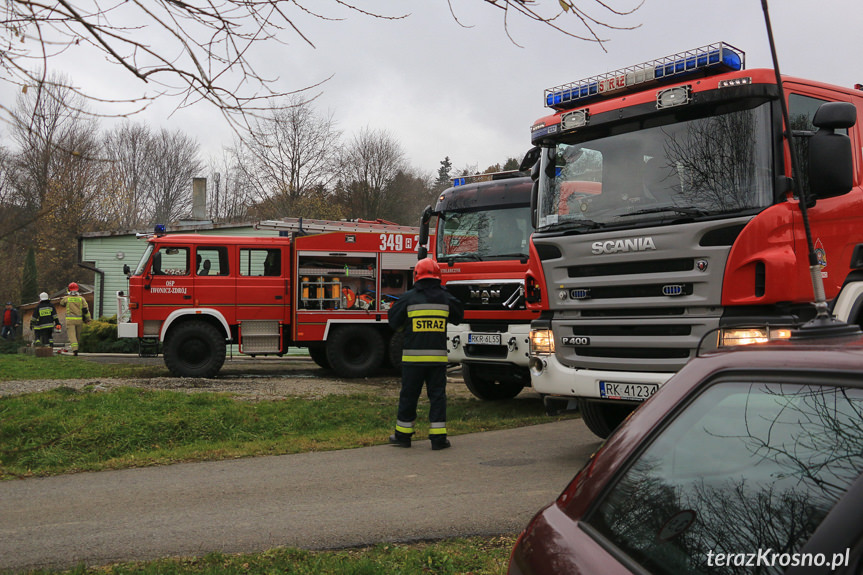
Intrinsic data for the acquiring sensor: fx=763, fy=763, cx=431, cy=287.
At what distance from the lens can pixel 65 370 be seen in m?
14.4

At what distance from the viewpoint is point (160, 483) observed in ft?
21.2

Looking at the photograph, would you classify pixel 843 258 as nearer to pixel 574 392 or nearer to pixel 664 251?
pixel 664 251

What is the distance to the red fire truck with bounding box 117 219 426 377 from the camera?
14695 mm

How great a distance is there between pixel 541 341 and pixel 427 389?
1.56m

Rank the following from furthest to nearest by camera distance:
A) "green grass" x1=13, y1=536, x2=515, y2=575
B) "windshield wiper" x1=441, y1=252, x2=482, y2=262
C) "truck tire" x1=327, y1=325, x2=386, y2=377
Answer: "truck tire" x1=327, y1=325, x2=386, y2=377, "windshield wiper" x1=441, y1=252, x2=482, y2=262, "green grass" x1=13, y1=536, x2=515, y2=575

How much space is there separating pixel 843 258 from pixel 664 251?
1.36 meters

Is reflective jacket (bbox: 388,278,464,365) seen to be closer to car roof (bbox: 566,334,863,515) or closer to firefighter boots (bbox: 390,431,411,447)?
firefighter boots (bbox: 390,431,411,447)

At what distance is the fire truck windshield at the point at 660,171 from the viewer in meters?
5.68

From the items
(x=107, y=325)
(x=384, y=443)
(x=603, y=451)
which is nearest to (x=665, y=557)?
(x=603, y=451)

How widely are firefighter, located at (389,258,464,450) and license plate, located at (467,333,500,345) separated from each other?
191 centimetres

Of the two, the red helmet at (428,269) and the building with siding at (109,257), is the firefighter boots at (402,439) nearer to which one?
the red helmet at (428,269)

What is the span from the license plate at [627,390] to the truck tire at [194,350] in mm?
10090

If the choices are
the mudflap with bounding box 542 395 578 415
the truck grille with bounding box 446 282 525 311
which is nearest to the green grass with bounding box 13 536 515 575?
the mudflap with bounding box 542 395 578 415

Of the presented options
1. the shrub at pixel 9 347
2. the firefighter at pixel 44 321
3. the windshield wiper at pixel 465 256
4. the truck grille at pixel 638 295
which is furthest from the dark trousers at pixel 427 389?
the shrub at pixel 9 347
